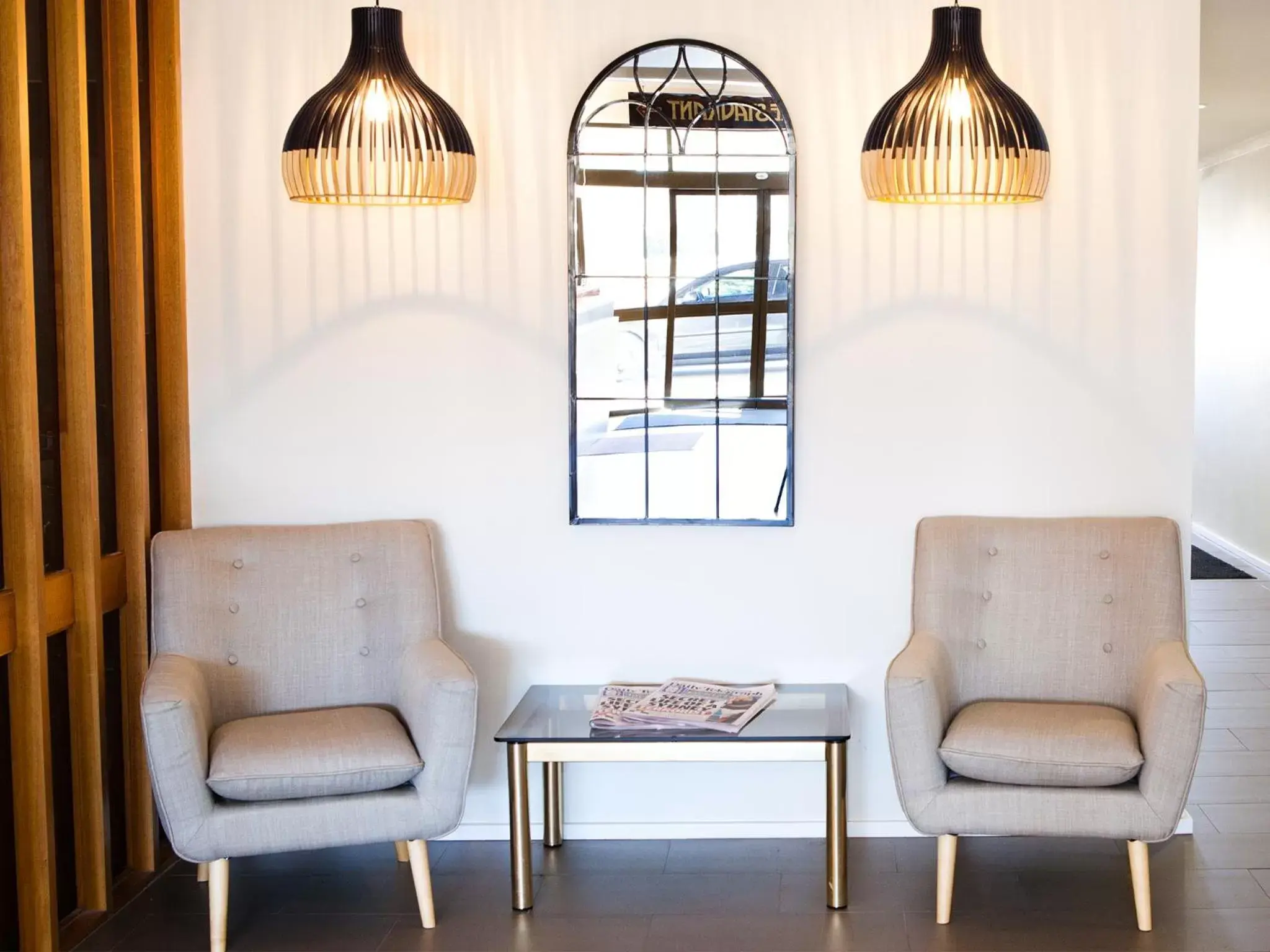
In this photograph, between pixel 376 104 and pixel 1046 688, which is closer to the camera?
pixel 376 104

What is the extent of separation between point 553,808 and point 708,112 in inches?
72.7

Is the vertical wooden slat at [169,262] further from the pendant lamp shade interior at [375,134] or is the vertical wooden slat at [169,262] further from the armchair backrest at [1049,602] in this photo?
the armchair backrest at [1049,602]

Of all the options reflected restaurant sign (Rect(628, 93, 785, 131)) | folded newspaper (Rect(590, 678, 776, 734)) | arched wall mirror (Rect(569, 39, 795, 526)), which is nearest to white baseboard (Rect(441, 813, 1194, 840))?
folded newspaper (Rect(590, 678, 776, 734))

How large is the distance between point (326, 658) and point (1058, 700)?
181 centimetres

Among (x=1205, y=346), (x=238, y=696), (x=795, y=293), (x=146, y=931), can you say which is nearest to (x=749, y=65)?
(x=795, y=293)

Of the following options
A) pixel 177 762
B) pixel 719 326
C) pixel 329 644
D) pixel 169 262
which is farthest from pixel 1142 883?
pixel 169 262

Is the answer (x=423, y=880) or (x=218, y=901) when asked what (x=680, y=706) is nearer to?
(x=423, y=880)

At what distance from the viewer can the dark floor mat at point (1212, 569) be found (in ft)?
25.4

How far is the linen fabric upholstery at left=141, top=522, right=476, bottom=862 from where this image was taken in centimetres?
304

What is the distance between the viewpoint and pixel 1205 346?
9320 mm

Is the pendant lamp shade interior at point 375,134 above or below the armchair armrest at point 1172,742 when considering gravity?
above

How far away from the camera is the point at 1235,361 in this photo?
8539 mm

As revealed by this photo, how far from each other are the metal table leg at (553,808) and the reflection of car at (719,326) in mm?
1094

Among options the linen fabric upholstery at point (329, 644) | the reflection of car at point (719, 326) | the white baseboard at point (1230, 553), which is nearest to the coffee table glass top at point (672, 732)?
the linen fabric upholstery at point (329, 644)
